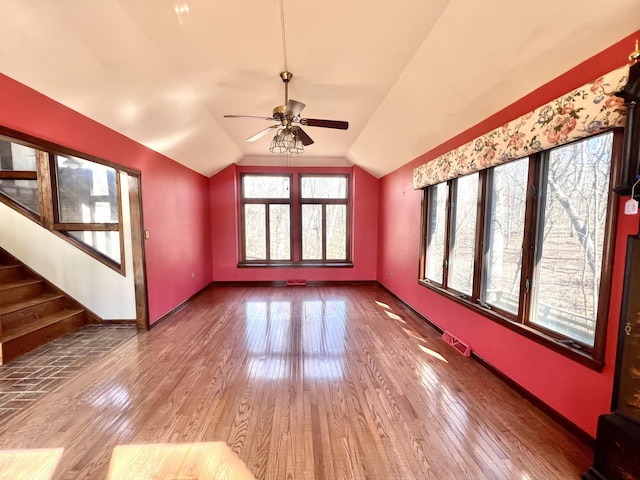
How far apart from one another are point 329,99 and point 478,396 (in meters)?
3.40

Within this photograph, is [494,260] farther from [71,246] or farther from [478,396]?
[71,246]

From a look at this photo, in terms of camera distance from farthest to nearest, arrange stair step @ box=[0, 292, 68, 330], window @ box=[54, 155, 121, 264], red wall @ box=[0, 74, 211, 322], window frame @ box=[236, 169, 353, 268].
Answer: window frame @ box=[236, 169, 353, 268] < window @ box=[54, 155, 121, 264] < stair step @ box=[0, 292, 68, 330] < red wall @ box=[0, 74, 211, 322]

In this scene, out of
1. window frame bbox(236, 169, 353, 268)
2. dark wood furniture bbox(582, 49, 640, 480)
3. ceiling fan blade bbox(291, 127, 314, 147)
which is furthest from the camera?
window frame bbox(236, 169, 353, 268)

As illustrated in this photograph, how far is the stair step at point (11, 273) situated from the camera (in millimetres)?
3191

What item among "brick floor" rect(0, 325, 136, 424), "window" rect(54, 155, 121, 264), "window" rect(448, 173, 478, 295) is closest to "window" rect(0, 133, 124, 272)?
"window" rect(54, 155, 121, 264)

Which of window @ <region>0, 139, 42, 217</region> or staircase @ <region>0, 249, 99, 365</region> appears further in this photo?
window @ <region>0, 139, 42, 217</region>

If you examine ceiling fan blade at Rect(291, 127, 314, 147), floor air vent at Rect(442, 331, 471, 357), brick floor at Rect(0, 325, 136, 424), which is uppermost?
ceiling fan blade at Rect(291, 127, 314, 147)

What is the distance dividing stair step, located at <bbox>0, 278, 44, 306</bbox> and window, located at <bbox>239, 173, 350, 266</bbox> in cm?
322

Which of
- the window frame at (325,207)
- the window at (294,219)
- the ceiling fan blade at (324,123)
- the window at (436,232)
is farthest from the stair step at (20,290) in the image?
the window at (436,232)

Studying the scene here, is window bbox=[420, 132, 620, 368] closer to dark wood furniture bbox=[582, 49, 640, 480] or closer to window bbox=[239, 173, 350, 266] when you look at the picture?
dark wood furniture bbox=[582, 49, 640, 480]

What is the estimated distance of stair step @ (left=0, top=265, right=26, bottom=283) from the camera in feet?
10.5

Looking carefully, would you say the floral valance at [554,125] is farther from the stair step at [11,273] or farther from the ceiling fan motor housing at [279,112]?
the stair step at [11,273]

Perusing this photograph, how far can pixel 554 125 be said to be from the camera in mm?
1704

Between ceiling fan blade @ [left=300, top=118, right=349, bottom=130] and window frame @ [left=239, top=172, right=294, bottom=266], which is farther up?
ceiling fan blade @ [left=300, top=118, right=349, bottom=130]
